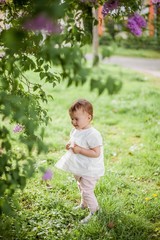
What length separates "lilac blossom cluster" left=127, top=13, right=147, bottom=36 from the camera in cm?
260

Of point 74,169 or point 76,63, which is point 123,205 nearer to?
point 74,169

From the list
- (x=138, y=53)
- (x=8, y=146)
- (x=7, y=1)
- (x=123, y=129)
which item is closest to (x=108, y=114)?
(x=123, y=129)

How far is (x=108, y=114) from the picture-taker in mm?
7680

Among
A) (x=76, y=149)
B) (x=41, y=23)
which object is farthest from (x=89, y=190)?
(x=41, y=23)

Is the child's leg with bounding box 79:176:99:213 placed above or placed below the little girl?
below

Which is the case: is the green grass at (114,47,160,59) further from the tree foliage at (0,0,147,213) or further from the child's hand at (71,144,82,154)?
the tree foliage at (0,0,147,213)

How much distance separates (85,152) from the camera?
3537 millimetres

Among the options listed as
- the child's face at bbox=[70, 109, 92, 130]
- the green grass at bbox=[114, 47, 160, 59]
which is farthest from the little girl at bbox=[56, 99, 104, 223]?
the green grass at bbox=[114, 47, 160, 59]

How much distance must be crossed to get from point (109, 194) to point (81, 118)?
43.3 inches

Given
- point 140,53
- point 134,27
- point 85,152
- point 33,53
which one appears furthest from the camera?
point 140,53

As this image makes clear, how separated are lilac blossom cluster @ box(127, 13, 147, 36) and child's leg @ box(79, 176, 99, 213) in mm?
1552

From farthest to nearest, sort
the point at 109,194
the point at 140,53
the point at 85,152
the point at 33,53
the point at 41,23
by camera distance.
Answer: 1. the point at 140,53
2. the point at 109,194
3. the point at 85,152
4. the point at 33,53
5. the point at 41,23

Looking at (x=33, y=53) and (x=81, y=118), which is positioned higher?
(x=33, y=53)

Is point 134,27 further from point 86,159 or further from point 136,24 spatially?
point 86,159
